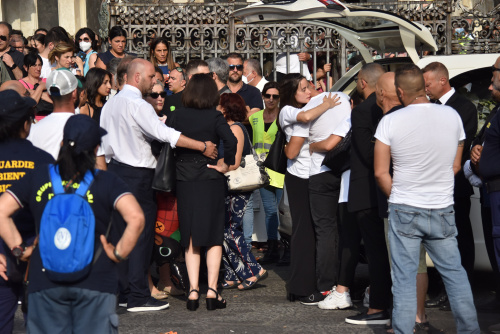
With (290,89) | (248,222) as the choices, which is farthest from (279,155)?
(248,222)

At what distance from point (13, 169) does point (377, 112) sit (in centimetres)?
283

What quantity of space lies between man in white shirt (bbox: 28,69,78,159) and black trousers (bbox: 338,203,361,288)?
7.82 ft

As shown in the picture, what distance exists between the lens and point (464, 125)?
691 centimetres

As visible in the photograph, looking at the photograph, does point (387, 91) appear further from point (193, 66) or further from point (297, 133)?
point (193, 66)

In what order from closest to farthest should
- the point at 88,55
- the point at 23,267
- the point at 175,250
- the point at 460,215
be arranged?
1. the point at 23,267
2. the point at 460,215
3. the point at 175,250
4. the point at 88,55

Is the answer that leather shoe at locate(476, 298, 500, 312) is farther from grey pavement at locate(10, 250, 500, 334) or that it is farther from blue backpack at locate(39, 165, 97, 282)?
blue backpack at locate(39, 165, 97, 282)

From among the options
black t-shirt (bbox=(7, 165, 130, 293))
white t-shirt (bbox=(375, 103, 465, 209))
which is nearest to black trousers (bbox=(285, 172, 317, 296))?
white t-shirt (bbox=(375, 103, 465, 209))

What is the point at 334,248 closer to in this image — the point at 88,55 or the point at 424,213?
the point at 424,213

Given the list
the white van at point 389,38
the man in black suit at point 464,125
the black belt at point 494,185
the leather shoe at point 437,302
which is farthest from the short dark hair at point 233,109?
the black belt at point 494,185

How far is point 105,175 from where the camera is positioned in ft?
14.9

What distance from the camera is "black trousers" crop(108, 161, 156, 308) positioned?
287 inches

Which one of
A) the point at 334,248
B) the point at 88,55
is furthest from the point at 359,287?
the point at 88,55

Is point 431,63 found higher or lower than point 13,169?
higher

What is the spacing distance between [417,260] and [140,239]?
8.19ft
